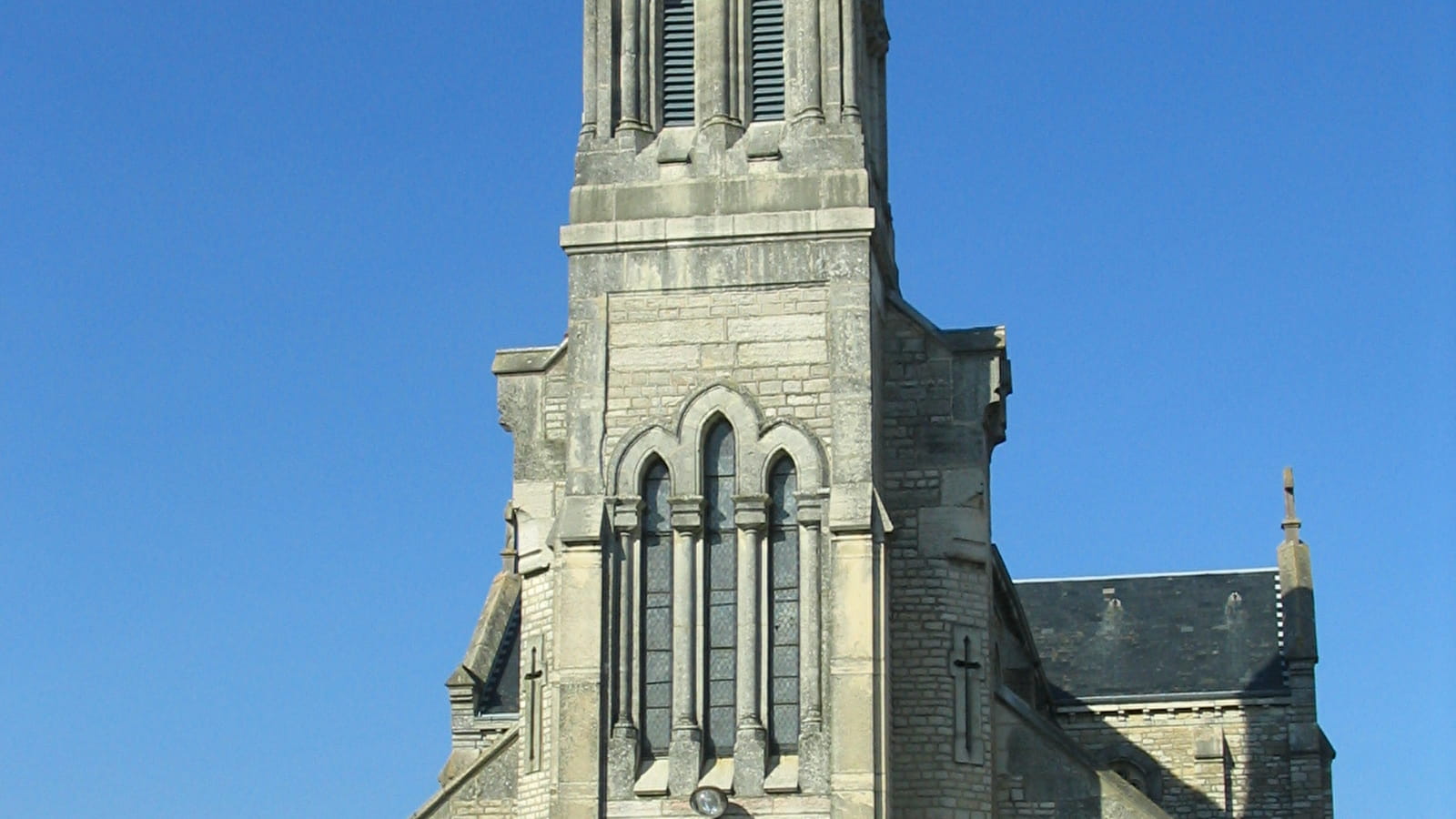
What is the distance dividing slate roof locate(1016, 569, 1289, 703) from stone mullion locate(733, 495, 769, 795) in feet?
53.7

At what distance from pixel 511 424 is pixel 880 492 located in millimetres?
4473

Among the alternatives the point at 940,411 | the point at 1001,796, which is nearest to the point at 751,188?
the point at 940,411

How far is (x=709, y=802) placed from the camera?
887 inches

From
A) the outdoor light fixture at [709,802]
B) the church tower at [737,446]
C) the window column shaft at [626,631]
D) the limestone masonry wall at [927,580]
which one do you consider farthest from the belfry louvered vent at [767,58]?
the outdoor light fixture at [709,802]

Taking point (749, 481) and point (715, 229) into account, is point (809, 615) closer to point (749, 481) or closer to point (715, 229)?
point (749, 481)

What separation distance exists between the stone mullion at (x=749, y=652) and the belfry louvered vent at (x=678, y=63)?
456cm

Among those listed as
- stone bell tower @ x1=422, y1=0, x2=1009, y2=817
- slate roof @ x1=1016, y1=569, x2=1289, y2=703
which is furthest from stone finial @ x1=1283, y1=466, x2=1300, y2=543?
stone bell tower @ x1=422, y1=0, x2=1009, y2=817

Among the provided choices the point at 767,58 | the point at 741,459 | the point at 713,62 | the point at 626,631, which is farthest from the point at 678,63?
the point at 626,631

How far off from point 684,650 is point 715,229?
449 centimetres

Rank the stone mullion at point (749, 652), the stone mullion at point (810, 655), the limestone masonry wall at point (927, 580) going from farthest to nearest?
the limestone masonry wall at point (927, 580) < the stone mullion at point (749, 652) < the stone mullion at point (810, 655)

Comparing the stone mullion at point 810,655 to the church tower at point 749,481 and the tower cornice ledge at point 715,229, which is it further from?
the tower cornice ledge at point 715,229

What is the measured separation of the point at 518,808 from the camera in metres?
25.5

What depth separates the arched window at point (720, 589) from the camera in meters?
23.3

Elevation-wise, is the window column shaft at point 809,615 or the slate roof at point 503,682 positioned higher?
the slate roof at point 503,682
